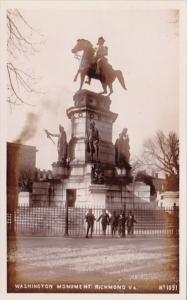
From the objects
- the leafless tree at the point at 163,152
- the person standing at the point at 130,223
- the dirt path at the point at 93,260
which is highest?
the leafless tree at the point at 163,152

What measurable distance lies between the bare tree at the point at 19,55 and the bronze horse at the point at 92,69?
0.17 meters

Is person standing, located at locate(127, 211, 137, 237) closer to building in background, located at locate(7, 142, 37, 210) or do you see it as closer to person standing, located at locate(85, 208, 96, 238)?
person standing, located at locate(85, 208, 96, 238)

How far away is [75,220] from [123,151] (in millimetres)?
340

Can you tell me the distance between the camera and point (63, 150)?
2803 mm

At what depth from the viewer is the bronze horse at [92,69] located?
277cm

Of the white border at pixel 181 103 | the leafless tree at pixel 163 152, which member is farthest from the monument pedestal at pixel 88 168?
the white border at pixel 181 103

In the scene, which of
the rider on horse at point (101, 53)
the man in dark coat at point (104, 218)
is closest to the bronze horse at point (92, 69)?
the rider on horse at point (101, 53)

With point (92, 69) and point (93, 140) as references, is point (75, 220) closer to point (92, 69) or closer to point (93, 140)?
point (93, 140)

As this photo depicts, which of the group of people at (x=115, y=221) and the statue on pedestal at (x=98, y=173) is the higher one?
the statue on pedestal at (x=98, y=173)

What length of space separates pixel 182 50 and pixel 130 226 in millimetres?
738

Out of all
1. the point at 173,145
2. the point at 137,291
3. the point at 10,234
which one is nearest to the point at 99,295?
the point at 137,291

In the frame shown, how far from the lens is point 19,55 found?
279 centimetres

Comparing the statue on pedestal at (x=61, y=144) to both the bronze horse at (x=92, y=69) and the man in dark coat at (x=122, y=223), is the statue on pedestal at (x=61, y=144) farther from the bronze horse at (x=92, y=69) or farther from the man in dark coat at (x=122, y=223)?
the man in dark coat at (x=122, y=223)

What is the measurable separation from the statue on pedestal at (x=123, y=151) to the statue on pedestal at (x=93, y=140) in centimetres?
8
